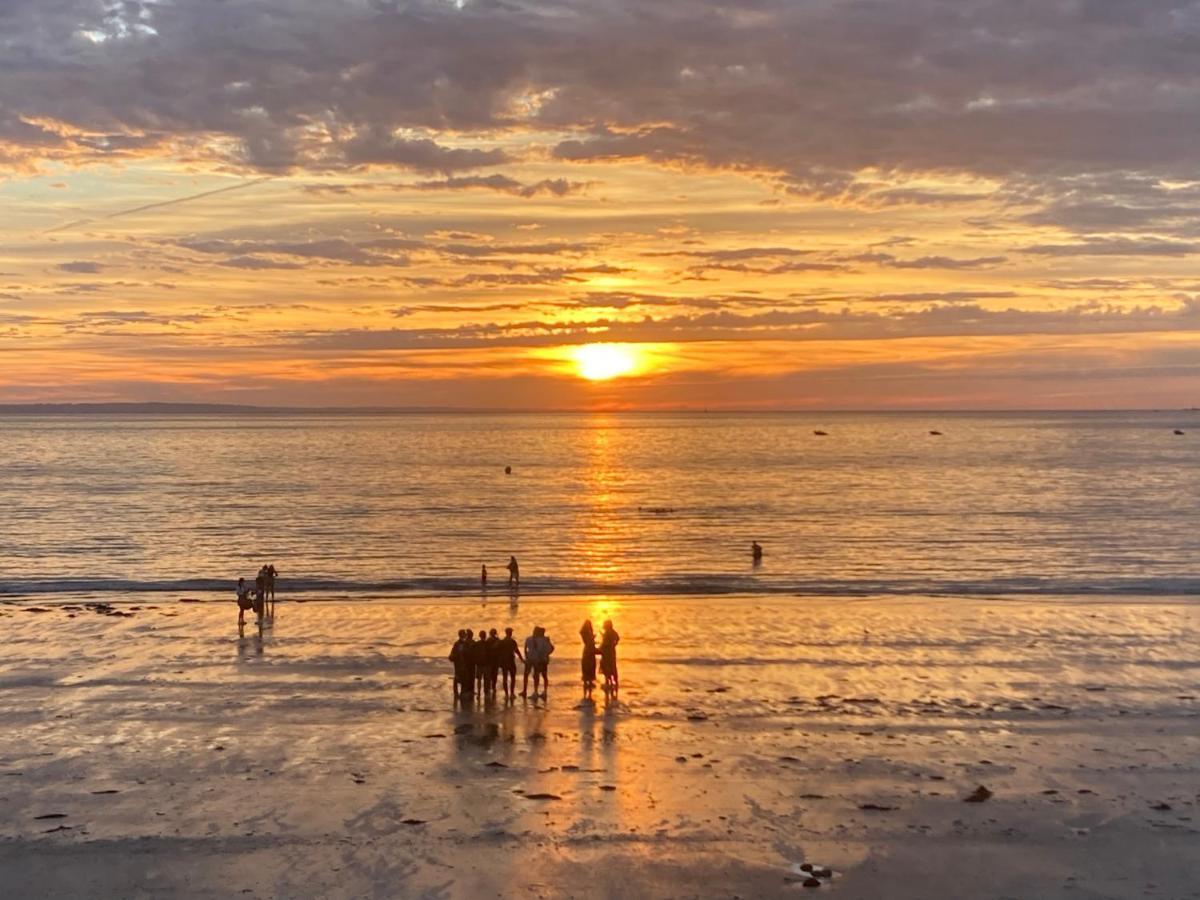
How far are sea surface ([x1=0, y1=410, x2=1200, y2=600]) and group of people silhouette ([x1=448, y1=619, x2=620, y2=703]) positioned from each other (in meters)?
17.2

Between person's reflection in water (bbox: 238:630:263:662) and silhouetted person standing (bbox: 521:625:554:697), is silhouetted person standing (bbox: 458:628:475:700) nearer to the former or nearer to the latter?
silhouetted person standing (bbox: 521:625:554:697)

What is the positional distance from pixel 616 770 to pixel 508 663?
16.5 feet

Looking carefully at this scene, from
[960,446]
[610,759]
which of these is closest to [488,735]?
[610,759]

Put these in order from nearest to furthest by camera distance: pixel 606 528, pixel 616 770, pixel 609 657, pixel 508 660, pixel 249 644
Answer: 1. pixel 616 770
2. pixel 508 660
3. pixel 609 657
4. pixel 249 644
5. pixel 606 528

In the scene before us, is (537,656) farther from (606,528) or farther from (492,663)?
(606,528)

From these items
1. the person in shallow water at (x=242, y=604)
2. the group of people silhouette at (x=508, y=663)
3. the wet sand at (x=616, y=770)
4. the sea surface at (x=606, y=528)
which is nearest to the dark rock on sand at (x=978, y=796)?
the wet sand at (x=616, y=770)

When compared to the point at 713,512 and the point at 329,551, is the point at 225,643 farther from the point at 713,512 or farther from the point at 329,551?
the point at 713,512

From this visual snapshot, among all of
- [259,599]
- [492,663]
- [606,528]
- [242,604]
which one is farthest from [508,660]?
[606,528]

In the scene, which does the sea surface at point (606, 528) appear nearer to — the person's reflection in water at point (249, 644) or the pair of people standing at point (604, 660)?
the person's reflection in water at point (249, 644)

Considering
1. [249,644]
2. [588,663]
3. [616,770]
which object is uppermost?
[588,663]

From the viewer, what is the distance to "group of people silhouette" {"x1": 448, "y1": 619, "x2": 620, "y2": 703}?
902 inches

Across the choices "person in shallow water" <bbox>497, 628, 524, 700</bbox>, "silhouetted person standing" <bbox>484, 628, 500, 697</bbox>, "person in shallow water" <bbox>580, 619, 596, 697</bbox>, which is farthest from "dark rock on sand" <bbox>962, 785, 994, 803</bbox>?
"silhouetted person standing" <bbox>484, 628, 500, 697</bbox>

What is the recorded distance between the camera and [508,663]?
23.0m

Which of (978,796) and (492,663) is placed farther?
(492,663)
